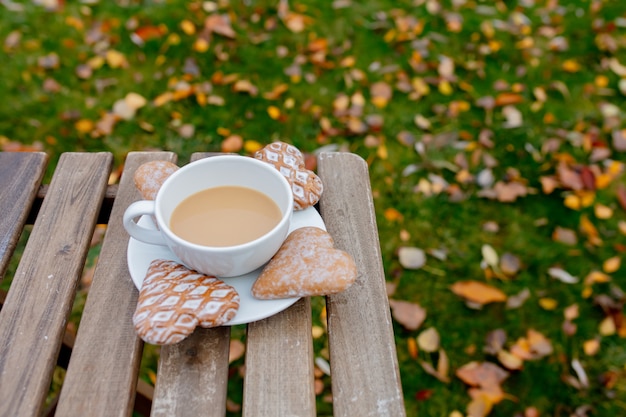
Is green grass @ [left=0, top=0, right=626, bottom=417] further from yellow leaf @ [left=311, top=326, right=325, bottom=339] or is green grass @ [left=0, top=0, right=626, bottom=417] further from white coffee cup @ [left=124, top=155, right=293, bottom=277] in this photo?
white coffee cup @ [left=124, top=155, right=293, bottom=277]

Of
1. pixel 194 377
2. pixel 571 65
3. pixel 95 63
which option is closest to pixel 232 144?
pixel 95 63

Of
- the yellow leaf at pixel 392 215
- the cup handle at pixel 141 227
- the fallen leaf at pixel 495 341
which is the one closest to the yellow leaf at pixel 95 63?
the yellow leaf at pixel 392 215

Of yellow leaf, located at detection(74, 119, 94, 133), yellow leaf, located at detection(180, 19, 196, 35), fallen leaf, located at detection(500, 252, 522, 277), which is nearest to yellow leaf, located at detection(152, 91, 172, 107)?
yellow leaf, located at detection(74, 119, 94, 133)

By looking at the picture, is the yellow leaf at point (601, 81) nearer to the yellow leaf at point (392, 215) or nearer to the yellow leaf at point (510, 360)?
the yellow leaf at point (392, 215)

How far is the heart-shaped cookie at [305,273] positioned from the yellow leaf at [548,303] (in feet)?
4.44

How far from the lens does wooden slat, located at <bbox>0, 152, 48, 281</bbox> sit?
1119 mm

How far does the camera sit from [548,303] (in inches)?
80.2

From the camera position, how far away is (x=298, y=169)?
3.68ft

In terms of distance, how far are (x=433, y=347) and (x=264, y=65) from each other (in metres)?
1.64

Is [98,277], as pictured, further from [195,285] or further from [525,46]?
[525,46]

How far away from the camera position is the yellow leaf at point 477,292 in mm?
2049

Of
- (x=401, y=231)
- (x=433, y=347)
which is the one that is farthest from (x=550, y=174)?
(x=433, y=347)

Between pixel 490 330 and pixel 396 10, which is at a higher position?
pixel 396 10

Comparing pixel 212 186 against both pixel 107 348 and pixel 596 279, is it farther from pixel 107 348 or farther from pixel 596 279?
pixel 596 279
